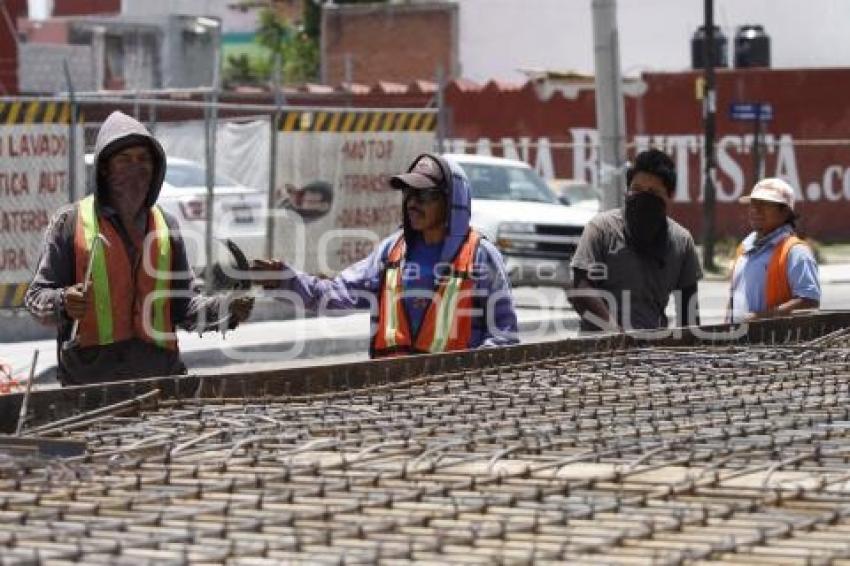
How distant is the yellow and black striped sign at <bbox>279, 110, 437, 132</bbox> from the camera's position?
2353cm

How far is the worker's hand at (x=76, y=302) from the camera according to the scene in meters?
7.59

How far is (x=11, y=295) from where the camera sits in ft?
65.3

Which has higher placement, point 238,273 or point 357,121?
point 357,121

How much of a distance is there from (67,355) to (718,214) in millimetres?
32295

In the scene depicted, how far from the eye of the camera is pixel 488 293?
8.53m

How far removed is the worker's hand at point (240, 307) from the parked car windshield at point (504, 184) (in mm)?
18704

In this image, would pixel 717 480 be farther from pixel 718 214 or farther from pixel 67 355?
pixel 718 214

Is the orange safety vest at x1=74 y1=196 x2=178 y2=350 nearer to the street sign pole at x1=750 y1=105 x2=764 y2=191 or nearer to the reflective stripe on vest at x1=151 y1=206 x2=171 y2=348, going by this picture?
the reflective stripe on vest at x1=151 y1=206 x2=171 y2=348

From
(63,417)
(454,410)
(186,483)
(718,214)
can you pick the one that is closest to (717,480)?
(186,483)

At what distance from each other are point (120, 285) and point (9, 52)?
30.9 metres

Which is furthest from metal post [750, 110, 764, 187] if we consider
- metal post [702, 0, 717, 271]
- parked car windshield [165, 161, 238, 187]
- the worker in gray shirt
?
the worker in gray shirt

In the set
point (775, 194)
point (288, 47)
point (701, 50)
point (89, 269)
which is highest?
point (288, 47)

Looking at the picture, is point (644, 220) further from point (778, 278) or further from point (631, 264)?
point (778, 278)

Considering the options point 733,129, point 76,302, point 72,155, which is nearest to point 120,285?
point 76,302
